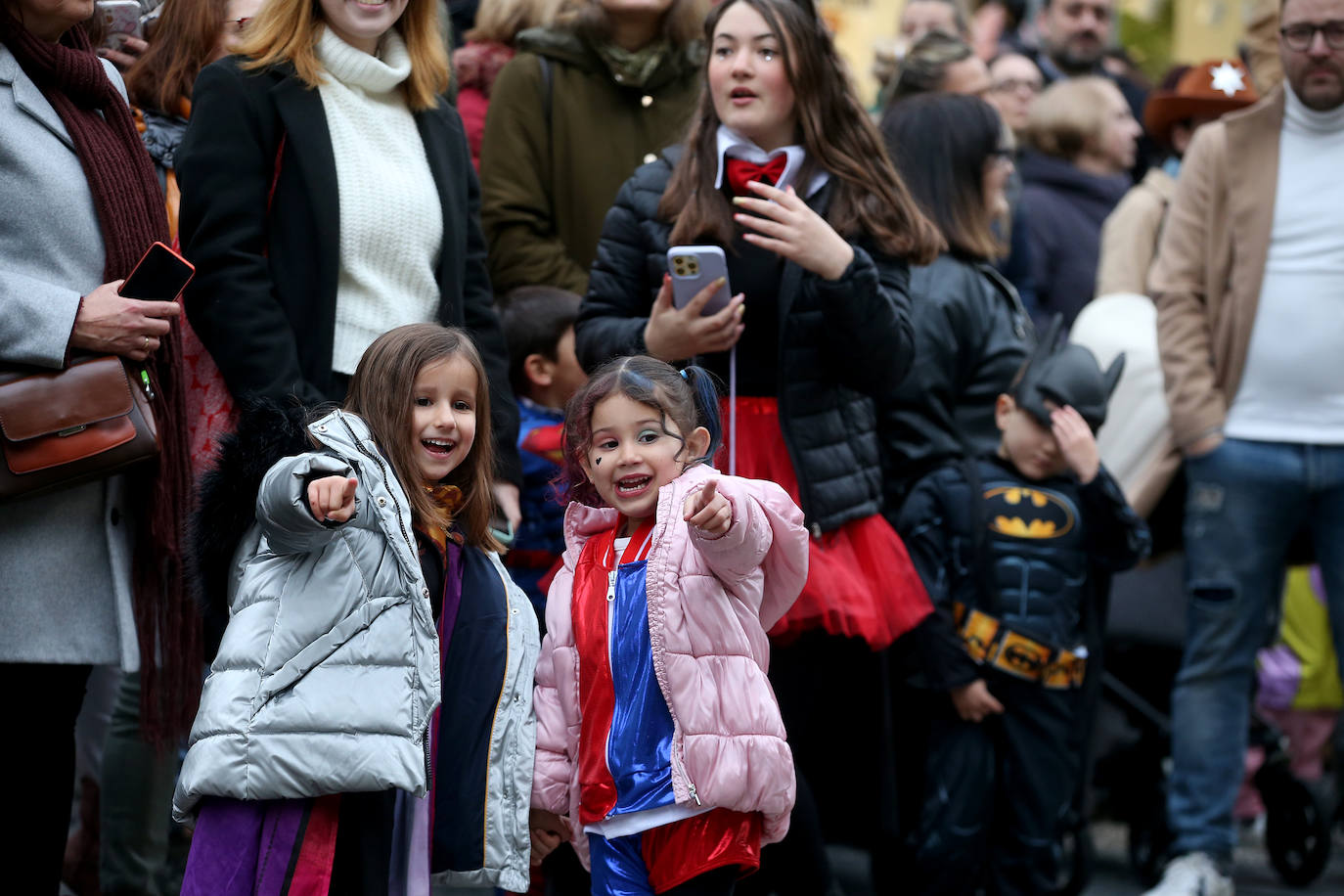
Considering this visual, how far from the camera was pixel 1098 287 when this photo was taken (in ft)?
22.3

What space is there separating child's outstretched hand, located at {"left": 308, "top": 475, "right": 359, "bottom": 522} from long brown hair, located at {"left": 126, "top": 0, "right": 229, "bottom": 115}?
1547mm

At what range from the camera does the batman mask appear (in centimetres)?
477

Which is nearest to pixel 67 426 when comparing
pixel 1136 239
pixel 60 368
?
pixel 60 368

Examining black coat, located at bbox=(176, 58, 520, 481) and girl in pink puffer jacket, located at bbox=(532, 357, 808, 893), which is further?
black coat, located at bbox=(176, 58, 520, 481)

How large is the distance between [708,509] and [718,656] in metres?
0.39

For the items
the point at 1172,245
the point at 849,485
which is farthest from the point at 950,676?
the point at 1172,245

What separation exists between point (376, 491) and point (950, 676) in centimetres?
209

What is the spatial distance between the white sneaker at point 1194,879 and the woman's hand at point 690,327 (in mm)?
2347

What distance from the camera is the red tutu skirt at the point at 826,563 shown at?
13.2ft

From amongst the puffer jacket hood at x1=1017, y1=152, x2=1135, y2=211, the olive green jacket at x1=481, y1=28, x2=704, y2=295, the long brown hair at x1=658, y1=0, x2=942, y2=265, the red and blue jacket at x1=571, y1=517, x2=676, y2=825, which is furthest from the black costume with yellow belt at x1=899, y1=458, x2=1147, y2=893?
the puffer jacket hood at x1=1017, y1=152, x2=1135, y2=211

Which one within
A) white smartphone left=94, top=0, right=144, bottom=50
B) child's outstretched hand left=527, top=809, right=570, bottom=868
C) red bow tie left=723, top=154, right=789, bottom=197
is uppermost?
white smartphone left=94, top=0, right=144, bottom=50

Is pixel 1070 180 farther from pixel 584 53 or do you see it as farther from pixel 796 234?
pixel 796 234

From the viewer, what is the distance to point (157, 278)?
11.1 feet

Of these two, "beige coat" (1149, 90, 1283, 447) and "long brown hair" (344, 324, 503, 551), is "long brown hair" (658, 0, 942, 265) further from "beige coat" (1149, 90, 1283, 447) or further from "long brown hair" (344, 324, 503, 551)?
"beige coat" (1149, 90, 1283, 447)
